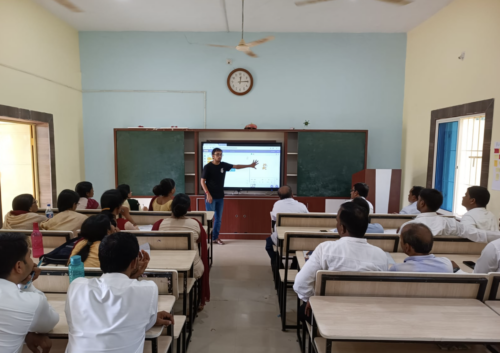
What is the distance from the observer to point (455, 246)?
272 cm

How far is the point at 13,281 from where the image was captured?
135 centimetres

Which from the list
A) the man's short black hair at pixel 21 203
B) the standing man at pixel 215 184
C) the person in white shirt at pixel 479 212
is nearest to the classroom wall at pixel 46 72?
the man's short black hair at pixel 21 203

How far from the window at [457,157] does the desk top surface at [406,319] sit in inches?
126

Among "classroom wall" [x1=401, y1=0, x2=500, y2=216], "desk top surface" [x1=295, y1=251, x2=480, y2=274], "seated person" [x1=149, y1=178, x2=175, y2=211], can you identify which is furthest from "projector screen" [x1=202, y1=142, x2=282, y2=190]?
"desk top surface" [x1=295, y1=251, x2=480, y2=274]

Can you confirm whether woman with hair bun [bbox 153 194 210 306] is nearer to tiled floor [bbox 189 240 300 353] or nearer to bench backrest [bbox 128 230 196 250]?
bench backrest [bbox 128 230 196 250]

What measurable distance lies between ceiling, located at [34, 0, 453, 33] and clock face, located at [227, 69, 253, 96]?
0.80 m

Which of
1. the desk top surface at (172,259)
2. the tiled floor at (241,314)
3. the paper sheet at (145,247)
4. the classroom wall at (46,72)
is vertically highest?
the classroom wall at (46,72)

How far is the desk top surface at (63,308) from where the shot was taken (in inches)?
56.5

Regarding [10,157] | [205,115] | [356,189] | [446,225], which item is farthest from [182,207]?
[10,157]

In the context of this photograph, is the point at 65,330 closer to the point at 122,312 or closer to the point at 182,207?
the point at 122,312

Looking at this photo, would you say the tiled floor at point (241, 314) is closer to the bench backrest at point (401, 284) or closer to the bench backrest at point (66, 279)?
the bench backrest at point (66, 279)

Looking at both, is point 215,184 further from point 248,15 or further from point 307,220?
point 248,15

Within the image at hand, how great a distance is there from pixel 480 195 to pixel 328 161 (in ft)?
9.84

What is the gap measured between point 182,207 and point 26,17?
4024mm
